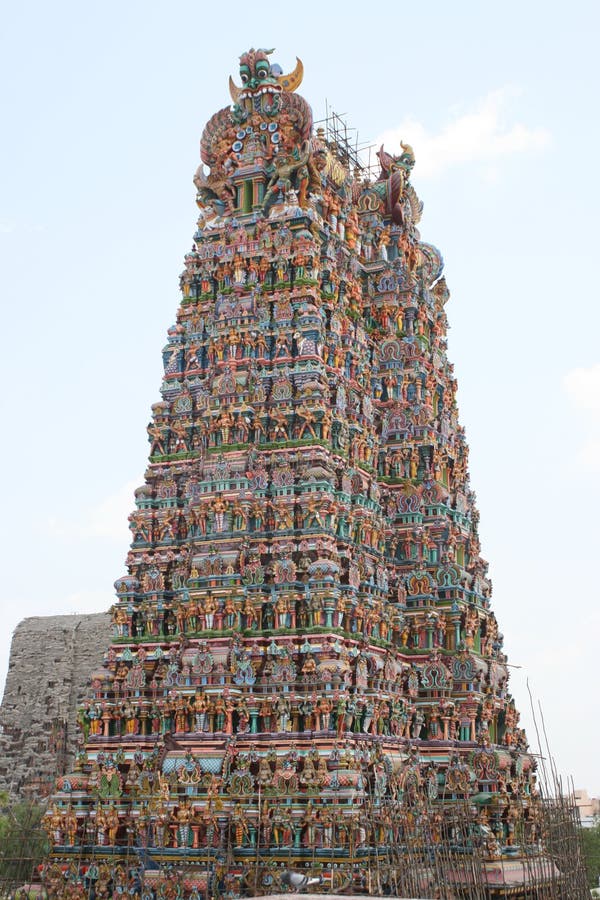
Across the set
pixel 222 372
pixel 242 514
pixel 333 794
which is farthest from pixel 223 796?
pixel 222 372

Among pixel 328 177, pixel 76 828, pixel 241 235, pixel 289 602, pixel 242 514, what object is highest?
pixel 328 177

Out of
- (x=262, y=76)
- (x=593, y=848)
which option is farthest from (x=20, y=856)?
(x=593, y=848)

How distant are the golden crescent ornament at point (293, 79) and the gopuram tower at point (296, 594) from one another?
8 cm

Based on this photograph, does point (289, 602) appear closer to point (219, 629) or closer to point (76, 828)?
point (219, 629)

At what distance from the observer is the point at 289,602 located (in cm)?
2602

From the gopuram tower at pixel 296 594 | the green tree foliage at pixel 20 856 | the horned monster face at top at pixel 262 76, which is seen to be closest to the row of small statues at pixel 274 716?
the gopuram tower at pixel 296 594

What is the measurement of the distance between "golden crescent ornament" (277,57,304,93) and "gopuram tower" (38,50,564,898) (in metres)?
0.08

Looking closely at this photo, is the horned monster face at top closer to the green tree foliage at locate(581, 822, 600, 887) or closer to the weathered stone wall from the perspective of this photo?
the weathered stone wall

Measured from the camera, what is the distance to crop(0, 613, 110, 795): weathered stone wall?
147 feet

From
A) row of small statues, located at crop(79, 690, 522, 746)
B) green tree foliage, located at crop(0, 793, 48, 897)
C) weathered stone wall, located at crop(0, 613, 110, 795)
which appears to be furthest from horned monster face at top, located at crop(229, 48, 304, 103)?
weathered stone wall, located at crop(0, 613, 110, 795)

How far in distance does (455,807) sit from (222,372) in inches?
469

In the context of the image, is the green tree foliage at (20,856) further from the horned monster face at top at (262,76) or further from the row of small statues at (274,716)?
the horned monster face at top at (262,76)

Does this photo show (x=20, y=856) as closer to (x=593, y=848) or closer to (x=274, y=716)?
(x=274, y=716)

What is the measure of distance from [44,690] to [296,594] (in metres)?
23.7
